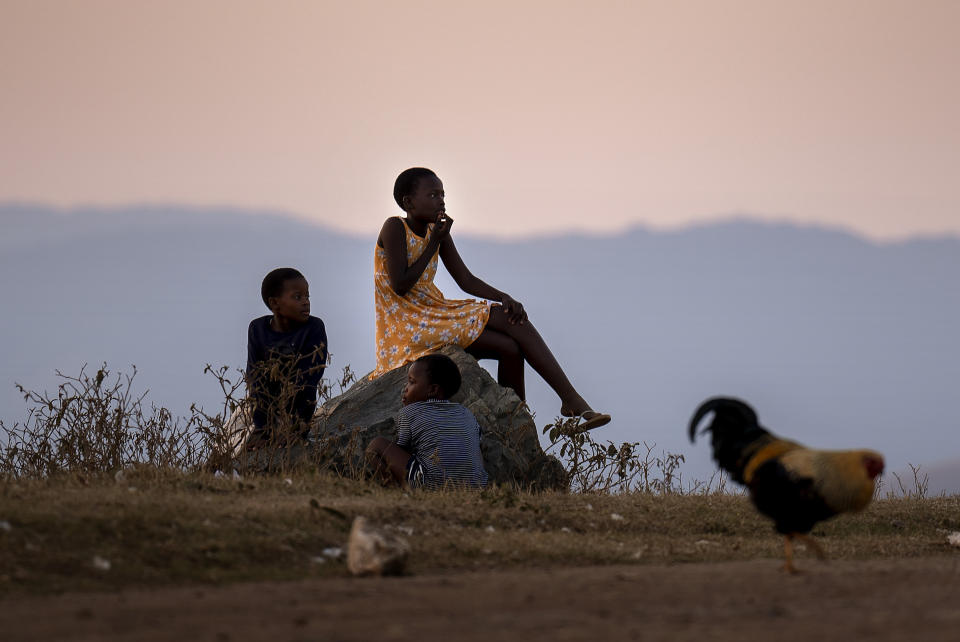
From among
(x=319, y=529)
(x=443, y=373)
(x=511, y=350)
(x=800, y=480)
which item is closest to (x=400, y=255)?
(x=511, y=350)

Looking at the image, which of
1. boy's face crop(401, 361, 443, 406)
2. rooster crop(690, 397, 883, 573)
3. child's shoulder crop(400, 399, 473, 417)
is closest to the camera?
rooster crop(690, 397, 883, 573)

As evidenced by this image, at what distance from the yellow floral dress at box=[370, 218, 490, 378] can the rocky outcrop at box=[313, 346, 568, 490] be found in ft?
0.51

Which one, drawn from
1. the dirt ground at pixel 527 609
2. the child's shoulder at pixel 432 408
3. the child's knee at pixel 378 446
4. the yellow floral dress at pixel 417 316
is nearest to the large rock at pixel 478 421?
the yellow floral dress at pixel 417 316

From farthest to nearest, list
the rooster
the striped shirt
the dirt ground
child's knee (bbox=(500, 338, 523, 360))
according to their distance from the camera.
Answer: child's knee (bbox=(500, 338, 523, 360)) → the striped shirt → the rooster → the dirt ground

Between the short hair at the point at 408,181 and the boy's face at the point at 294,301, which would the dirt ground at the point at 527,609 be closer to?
the boy's face at the point at 294,301

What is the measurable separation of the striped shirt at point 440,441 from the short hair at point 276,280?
164 cm

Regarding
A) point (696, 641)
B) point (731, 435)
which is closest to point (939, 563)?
point (731, 435)

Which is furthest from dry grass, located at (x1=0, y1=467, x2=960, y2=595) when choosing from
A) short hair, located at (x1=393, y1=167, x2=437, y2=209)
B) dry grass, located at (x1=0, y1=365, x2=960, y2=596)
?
short hair, located at (x1=393, y1=167, x2=437, y2=209)

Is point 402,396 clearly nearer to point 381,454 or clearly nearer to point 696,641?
point 381,454

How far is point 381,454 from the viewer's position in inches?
350

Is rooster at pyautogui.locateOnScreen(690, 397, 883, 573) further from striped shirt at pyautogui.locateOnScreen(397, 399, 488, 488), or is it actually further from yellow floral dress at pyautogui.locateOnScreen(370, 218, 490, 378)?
yellow floral dress at pyautogui.locateOnScreen(370, 218, 490, 378)

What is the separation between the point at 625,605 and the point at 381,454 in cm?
451

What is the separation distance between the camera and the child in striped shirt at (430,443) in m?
8.67

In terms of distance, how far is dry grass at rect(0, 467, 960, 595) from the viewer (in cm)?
558
